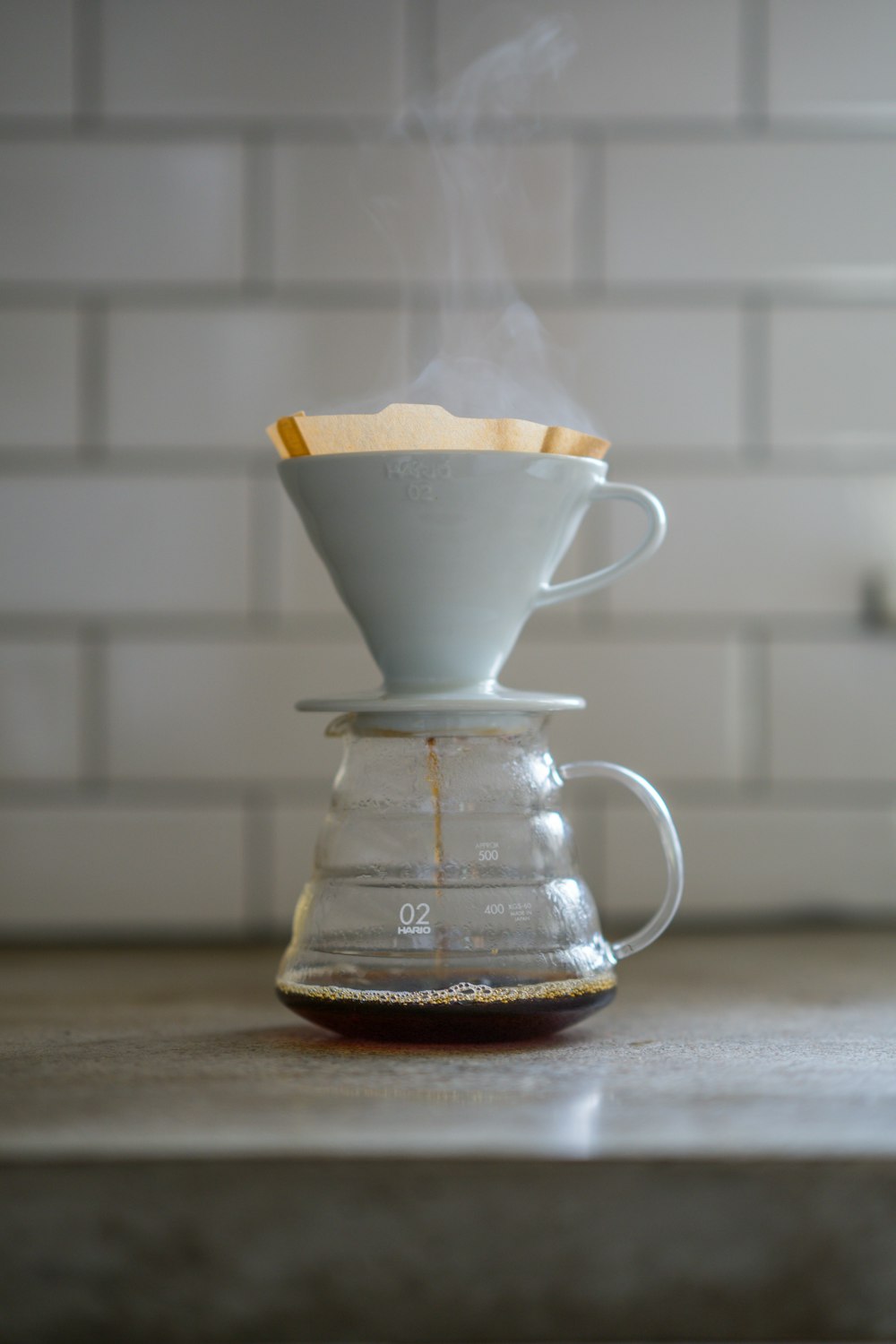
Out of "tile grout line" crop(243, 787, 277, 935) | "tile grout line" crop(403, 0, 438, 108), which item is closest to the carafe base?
"tile grout line" crop(243, 787, 277, 935)

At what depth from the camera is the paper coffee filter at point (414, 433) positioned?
0.53 metres

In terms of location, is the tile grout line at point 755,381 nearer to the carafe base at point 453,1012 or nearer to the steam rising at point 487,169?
the steam rising at point 487,169

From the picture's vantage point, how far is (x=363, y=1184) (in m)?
0.39

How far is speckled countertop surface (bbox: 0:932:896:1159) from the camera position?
415 mm

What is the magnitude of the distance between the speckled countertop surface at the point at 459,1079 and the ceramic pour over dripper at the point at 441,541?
15 cm

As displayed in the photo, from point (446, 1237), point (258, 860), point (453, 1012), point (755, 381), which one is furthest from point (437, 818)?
point (755, 381)

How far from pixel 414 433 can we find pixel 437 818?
0.53 ft

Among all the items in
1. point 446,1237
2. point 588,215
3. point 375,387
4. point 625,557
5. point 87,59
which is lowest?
point 446,1237

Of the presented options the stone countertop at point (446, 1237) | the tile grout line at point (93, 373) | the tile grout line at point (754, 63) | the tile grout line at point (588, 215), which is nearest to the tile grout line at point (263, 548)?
the tile grout line at point (93, 373)

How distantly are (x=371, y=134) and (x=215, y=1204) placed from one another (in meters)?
0.88

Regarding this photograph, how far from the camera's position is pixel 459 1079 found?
0.50m

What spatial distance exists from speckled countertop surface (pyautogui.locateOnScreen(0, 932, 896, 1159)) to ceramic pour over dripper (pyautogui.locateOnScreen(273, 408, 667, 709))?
0.50 feet

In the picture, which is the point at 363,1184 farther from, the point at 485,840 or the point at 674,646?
the point at 674,646

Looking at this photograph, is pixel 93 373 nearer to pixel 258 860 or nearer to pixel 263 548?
pixel 263 548
